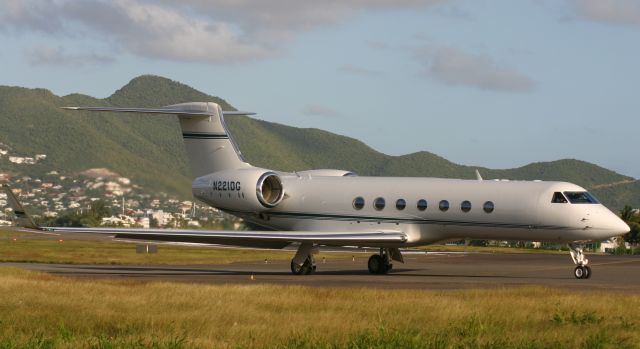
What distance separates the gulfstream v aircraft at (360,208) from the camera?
28.1 meters

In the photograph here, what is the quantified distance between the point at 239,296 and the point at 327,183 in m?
14.3

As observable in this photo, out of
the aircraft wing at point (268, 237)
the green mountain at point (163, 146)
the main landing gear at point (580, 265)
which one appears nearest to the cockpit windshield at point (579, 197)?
the main landing gear at point (580, 265)

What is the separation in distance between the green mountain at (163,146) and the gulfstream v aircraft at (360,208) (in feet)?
9.28

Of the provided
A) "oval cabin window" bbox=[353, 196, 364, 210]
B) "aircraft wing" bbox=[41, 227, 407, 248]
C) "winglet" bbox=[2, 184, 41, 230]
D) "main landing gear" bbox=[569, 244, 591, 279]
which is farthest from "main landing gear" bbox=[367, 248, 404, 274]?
"winglet" bbox=[2, 184, 41, 230]

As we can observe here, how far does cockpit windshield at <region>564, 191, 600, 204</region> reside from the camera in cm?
2803

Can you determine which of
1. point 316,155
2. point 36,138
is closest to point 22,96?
point 36,138

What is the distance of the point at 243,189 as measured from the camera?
106ft

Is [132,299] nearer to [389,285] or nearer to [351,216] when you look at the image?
[389,285]

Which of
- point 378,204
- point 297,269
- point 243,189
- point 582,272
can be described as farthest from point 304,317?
point 243,189

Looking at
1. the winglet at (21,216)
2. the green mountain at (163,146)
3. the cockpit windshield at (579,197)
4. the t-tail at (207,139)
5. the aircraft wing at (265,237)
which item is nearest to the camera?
the winglet at (21,216)

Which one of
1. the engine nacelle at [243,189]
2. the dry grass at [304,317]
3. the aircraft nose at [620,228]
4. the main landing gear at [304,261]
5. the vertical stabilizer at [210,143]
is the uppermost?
the vertical stabilizer at [210,143]

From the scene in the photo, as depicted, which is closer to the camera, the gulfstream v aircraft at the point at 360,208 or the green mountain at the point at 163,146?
the gulfstream v aircraft at the point at 360,208

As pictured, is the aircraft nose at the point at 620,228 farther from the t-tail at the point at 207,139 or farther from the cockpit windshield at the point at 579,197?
the t-tail at the point at 207,139

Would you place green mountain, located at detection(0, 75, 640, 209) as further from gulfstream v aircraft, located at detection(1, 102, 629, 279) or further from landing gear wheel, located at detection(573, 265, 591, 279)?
landing gear wheel, located at detection(573, 265, 591, 279)
